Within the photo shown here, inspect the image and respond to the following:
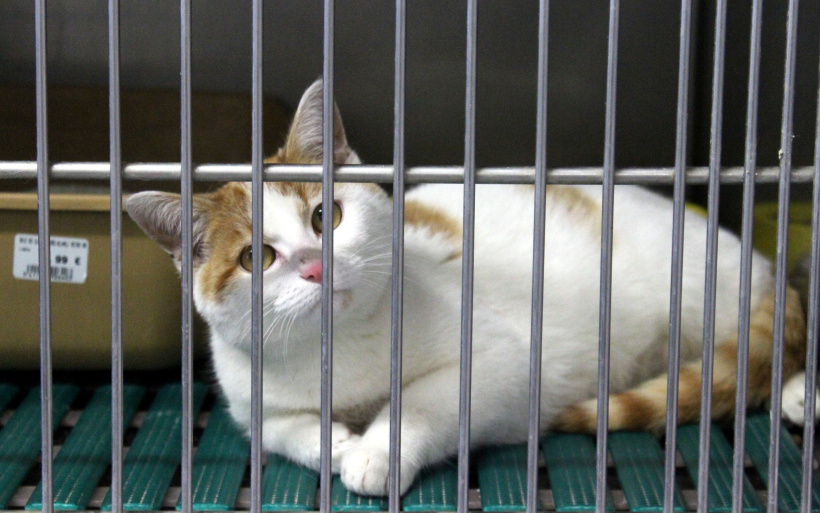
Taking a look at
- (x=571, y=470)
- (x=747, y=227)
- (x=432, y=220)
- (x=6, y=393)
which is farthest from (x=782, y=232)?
(x=6, y=393)

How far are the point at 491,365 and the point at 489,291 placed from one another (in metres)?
0.15

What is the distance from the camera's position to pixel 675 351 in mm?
890

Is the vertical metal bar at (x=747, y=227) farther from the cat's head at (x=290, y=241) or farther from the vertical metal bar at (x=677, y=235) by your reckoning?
the cat's head at (x=290, y=241)

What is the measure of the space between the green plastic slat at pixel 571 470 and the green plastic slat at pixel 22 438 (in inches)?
26.4

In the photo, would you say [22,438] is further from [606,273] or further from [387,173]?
[606,273]

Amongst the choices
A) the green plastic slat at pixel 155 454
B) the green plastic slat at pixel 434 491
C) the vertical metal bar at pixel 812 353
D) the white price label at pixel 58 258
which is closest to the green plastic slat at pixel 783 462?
the vertical metal bar at pixel 812 353

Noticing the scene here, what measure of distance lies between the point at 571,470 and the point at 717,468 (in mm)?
191

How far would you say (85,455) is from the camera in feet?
3.84

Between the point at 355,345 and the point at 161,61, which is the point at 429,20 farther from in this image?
the point at 355,345

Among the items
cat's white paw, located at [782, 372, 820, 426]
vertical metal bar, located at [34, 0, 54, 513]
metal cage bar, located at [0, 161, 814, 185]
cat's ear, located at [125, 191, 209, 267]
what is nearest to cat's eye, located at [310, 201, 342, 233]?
cat's ear, located at [125, 191, 209, 267]

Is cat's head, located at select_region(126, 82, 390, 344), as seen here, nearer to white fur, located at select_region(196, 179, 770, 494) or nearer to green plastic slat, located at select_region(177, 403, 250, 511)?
white fur, located at select_region(196, 179, 770, 494)

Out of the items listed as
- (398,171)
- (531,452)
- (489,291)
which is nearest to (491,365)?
(489,291)

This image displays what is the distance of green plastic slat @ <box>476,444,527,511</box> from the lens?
102 centimetres

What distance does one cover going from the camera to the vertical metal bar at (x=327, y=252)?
846 mm
